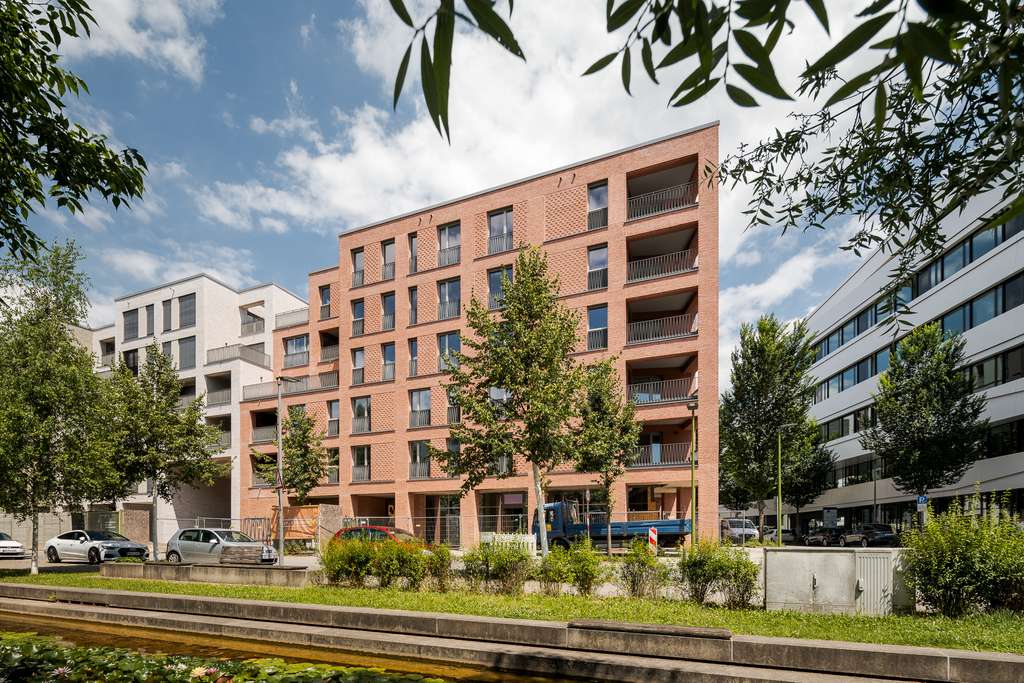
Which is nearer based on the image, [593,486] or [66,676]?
[66,676]

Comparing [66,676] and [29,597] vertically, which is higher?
[66,676]

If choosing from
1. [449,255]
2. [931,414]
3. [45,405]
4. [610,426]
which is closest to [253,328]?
[449,255]

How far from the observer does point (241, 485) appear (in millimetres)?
45594

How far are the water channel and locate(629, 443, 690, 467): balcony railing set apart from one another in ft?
76.5

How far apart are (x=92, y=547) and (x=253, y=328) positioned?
26.2 metres

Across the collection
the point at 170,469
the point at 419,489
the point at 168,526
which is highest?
the point at 170,469

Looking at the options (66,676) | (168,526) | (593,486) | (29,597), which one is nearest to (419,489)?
(593,486)

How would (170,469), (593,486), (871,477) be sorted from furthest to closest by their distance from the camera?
(871,477)
(593,486)
(170,469)

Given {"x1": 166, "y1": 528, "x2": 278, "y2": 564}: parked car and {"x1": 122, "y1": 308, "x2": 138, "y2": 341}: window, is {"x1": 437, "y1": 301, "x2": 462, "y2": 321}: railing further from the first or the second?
{"x1": 122, "y1": 308, "x2": 138, "y2": 341}: window

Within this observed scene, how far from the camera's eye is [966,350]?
40375mm

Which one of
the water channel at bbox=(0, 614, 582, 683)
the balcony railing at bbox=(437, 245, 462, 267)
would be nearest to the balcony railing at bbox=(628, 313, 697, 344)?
Answer: the balcony railing at bbox=(437, 245, 462, 267)

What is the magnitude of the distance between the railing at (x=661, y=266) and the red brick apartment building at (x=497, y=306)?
0.30 ft

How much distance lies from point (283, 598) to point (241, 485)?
34.3m

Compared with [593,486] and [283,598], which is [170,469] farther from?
[593,486]
